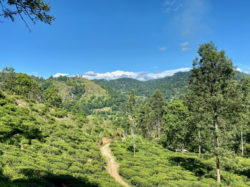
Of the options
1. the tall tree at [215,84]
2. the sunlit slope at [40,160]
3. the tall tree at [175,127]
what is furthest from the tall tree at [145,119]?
the tall tree at [215,84]

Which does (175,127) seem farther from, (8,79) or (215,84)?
(8,79)

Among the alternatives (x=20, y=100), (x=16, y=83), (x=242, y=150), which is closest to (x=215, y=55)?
(x=242, y=150)

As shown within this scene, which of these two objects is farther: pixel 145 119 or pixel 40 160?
pixel 145 119

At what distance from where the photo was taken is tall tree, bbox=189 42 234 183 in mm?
16234

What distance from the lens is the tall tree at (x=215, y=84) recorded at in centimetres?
1623

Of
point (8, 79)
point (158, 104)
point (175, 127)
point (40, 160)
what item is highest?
point (8, 79)

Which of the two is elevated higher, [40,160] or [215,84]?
[215,84]

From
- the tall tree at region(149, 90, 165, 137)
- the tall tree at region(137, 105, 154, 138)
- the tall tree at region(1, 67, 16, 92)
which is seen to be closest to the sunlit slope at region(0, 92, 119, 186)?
the tall tree at region(1, 67, 16, 92)

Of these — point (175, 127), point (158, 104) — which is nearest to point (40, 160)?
point (175, 127)

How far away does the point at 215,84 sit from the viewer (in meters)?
16.6

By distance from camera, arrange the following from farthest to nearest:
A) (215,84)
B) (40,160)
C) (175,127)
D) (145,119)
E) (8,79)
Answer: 1. (145,119)
2. (8,79)
3. (175,127)
4. (215,84)
5. (40,160)

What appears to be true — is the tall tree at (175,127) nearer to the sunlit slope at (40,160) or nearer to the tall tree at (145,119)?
the sunlit slope at (40,160)

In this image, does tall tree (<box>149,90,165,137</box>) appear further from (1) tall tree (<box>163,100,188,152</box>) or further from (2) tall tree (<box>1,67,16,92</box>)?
(2) tall tree (<box>1,67,16,92</box>)

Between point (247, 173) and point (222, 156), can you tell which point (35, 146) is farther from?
point (247, 173)
